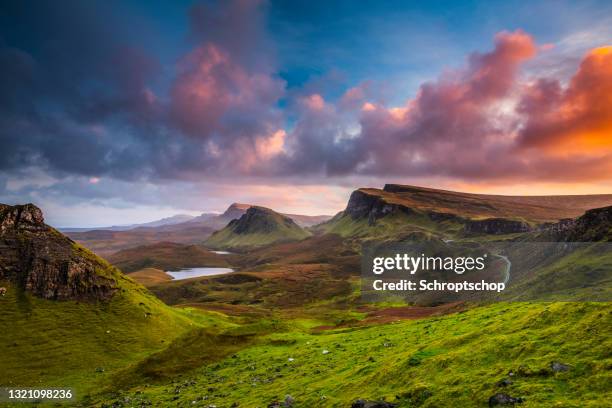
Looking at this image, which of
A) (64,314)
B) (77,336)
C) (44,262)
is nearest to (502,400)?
(77,336)

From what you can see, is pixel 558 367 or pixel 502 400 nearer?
pixel 502 400

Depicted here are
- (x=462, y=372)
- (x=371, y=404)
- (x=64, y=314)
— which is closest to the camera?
(x=371, y=404)

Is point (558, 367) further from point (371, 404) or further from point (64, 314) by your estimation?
point (64, 314)

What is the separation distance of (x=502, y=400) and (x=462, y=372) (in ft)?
12.5

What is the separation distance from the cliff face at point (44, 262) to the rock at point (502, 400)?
7638 cm

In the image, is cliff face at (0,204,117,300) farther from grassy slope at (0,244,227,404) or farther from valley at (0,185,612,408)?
grassy slope at (0,244,227,404)

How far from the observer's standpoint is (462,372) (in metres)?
19.4

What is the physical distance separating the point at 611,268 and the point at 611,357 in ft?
277

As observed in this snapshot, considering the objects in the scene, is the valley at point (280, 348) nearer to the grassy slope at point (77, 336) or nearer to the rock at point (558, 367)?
the rock at point (558, 367)

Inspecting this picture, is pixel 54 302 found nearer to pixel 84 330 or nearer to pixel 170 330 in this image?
pixel 84 330

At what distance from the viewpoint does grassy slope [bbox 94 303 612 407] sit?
16016 millimetres

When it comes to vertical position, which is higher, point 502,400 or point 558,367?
point 558,367

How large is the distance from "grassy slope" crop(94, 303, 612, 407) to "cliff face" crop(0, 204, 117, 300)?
47.0m

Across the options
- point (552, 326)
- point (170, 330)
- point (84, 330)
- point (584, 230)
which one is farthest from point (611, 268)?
point (84, 330)
